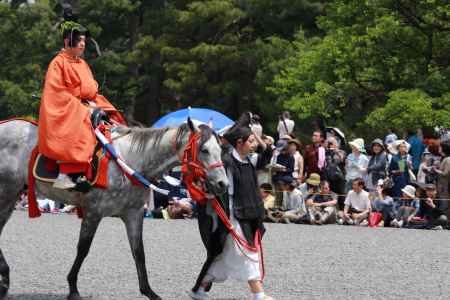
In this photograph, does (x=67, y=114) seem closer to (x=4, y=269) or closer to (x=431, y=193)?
(x=4, y=269)

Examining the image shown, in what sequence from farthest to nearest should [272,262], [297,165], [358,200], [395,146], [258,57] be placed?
[258,57] < [297,165] < [395,146] < [358,200] < [272,262]

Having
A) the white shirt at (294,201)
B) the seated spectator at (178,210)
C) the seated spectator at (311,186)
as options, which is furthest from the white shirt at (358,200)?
the seated spectator at (178,210)

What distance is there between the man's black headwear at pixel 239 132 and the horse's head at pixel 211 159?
0.27 m

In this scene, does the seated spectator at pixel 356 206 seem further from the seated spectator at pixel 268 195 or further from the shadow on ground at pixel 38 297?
the shadow on ground at pixel 38 297

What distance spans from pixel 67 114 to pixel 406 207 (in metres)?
11.3

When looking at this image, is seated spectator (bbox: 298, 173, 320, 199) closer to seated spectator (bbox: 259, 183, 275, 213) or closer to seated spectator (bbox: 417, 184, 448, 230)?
seated spectator (bbox: 259, 183, 275, 213)

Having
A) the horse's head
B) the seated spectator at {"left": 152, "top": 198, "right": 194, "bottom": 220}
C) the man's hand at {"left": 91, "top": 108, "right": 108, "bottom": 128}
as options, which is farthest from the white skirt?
the seated spectator at {"left": 152, "top": 198, "right": 194, "bottom": 220}

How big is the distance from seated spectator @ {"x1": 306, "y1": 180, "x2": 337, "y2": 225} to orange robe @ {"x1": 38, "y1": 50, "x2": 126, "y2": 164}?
10963 mm

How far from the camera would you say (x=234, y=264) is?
901cm

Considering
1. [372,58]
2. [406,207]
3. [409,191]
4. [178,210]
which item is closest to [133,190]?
[409,191]

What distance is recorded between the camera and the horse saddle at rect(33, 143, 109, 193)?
905 cm

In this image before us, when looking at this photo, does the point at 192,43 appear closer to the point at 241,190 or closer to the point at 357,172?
the point at 357,172

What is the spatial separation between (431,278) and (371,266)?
129 cm

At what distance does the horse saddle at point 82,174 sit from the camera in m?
9.05
